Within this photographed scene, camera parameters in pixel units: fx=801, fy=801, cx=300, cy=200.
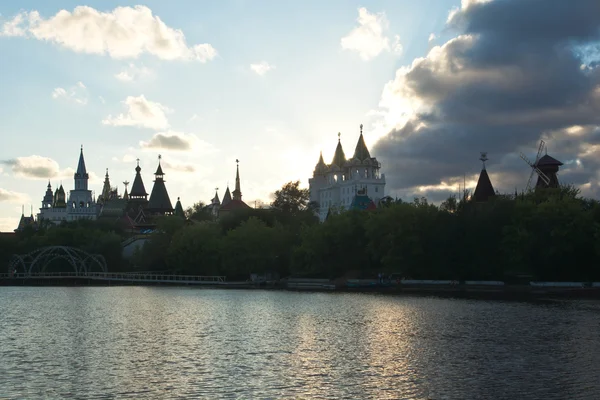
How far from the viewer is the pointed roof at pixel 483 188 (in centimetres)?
12488

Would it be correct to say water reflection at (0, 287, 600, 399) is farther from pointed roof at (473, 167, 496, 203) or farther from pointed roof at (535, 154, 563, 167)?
pointed roof at (535, 154, 563, 167)

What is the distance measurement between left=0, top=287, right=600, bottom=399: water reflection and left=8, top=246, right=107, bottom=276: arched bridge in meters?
61.3

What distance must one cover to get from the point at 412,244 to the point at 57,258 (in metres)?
68.8

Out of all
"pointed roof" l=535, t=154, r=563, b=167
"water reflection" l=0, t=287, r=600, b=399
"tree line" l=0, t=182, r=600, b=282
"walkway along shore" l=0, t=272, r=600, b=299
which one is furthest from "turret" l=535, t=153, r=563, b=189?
"water reflection" l=0, t=287, r=600, b=399

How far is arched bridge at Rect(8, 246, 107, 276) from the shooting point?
13038 cm

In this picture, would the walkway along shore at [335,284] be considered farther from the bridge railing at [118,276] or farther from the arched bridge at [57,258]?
the arched bridge at [57,258]

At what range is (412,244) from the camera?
3760 inches

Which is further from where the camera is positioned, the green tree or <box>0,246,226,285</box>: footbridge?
the green tree

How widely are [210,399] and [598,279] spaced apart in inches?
2482

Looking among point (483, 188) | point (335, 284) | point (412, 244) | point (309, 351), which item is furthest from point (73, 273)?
point (309, 351)

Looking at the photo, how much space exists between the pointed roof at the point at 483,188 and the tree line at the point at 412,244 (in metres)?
22.5

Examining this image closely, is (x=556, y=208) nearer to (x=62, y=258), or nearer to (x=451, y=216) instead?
(x=451, y=216)

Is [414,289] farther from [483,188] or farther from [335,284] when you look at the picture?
[483,188]

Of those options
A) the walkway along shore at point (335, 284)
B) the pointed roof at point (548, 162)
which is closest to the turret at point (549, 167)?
the pointed roof at point (548, 162)
